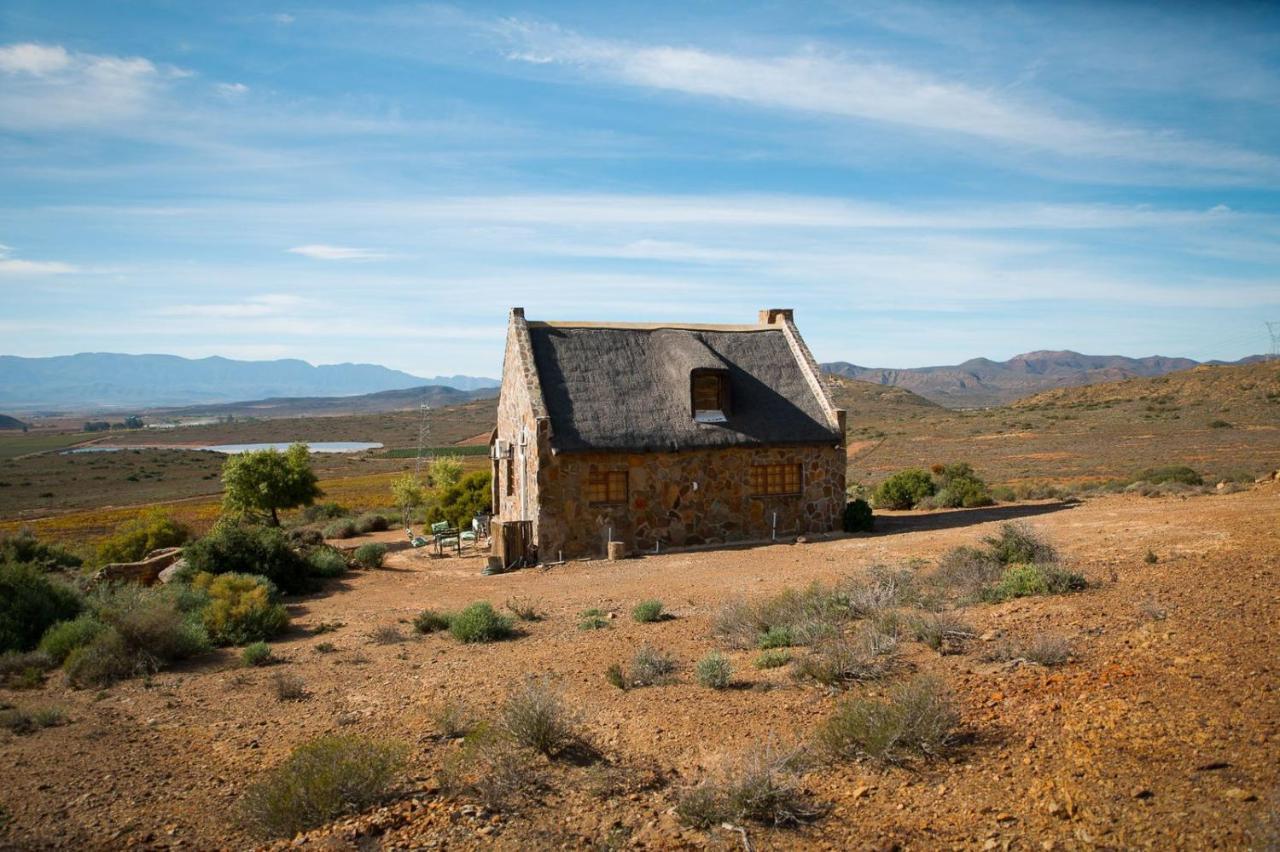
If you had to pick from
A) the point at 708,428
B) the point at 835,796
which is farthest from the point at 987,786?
the point at 708,428

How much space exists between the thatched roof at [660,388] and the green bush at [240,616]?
22.5 ft

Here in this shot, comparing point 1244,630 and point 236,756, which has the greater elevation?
point 1244,630

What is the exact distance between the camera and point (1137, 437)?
42312mm

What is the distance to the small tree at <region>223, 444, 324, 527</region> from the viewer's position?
981 inches

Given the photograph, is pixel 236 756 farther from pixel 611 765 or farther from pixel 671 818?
pixel 671 818

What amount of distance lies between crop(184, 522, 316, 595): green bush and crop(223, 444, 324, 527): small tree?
8.13 m

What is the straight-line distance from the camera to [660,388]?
20344 mm

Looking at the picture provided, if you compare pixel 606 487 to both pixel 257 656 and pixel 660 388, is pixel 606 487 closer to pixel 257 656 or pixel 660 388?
pixel 660 388

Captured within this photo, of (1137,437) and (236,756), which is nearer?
(236,756)

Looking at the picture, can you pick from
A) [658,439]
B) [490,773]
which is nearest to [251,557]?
[658,439]

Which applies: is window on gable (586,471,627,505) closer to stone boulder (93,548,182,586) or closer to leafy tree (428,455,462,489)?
leafy tree (428,455,462,489)

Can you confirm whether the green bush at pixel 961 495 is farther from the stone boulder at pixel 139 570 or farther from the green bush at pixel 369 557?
the stone boulder at pixel 139 570

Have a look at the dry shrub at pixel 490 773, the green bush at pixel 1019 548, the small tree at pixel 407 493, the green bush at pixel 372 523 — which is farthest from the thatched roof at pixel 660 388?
the dry shrub at pixel 490 773

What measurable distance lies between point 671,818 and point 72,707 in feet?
24.7
